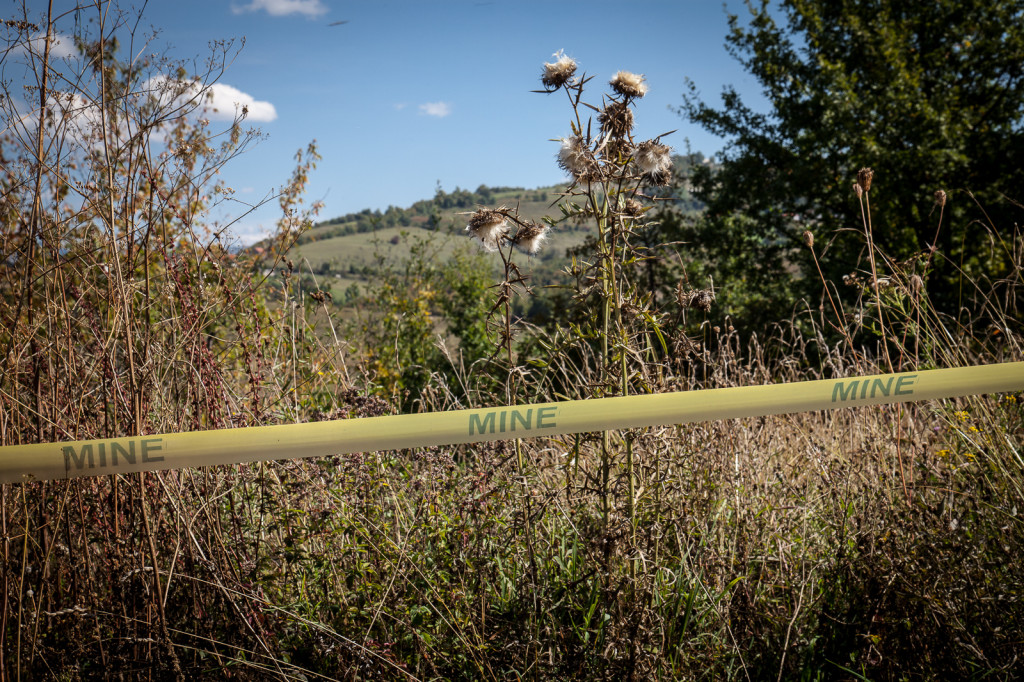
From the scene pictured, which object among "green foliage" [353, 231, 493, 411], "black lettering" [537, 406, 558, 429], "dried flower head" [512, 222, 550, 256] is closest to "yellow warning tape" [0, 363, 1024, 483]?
"black lettering" [537, 406, 558, 429]

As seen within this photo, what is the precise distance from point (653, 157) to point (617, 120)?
180 millimetres

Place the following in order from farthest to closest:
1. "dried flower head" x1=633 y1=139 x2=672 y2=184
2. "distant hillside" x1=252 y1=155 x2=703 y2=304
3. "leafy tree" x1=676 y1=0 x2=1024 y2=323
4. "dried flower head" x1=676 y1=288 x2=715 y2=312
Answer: "leafy tree" x1=676 y1=0 x2=1024 y2=323 < "distant hillside" x1=252 y1=155 x2=703 y2=304 < "dried flower head" x1=676 y1=288 x2=715 y2=312 < "dried flower head" x1=633 y1=139 x2=672 y2=184

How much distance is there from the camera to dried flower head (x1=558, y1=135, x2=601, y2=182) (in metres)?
2.04

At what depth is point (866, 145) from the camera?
8953 mm

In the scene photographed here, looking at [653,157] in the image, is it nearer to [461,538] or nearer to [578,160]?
[578,160]

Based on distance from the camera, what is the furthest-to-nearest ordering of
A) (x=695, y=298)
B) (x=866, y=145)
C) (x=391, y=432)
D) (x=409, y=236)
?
(x=409, y=236) < (x=866, y=145) < (x=695, y=298) < (x=391, y=432)

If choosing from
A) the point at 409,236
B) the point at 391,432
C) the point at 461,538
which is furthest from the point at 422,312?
the point at 391,432

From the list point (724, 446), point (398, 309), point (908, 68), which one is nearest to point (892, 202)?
point (908, 68)

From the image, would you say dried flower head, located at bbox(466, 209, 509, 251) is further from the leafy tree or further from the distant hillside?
the leafy tree

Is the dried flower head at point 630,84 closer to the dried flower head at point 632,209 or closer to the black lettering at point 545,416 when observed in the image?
the dried flower head at point 632,209

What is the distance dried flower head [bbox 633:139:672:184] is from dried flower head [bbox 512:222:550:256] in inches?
15.9

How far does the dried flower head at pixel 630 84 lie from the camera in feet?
7.18

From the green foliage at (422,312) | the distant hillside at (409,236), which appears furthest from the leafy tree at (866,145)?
the green foliage at (422,312)

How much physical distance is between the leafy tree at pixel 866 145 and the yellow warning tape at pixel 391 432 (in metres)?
7.99
